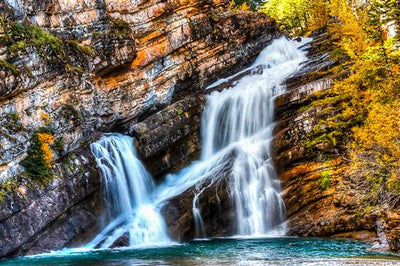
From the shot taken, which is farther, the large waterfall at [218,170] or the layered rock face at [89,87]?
the large waterfall at [218,170]

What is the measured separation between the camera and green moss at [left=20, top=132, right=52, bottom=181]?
24703mm

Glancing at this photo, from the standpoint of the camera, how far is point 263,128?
29.3 meters

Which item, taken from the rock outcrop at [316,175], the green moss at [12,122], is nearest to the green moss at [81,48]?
the green moss at [12,122]

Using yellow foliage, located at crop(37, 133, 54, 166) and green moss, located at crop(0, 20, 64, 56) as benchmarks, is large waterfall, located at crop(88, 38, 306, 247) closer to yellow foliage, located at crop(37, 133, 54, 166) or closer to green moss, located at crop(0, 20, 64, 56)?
yellow foliage, located at crop(37, 133, 54, 166)

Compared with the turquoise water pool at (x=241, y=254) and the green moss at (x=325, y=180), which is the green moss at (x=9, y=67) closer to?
the turquoise water pool at (x=241, y=254)

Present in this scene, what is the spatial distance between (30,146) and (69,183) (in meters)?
3.23

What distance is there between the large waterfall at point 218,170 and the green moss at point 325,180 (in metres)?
2.54

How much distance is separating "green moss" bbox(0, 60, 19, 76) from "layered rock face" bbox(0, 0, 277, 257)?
79mm

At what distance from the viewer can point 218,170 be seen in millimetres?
26812

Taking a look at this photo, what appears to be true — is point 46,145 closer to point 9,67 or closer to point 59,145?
point 59,145

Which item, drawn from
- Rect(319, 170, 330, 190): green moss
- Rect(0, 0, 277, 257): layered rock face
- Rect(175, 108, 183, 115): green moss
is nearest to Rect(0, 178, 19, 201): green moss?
Rect(0, 0, 277, 257): layered rock face

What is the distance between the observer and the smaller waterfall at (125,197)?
24219 mm

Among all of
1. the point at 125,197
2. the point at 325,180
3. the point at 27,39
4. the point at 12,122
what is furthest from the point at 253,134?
the point at 27,39

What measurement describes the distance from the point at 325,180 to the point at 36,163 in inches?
669
